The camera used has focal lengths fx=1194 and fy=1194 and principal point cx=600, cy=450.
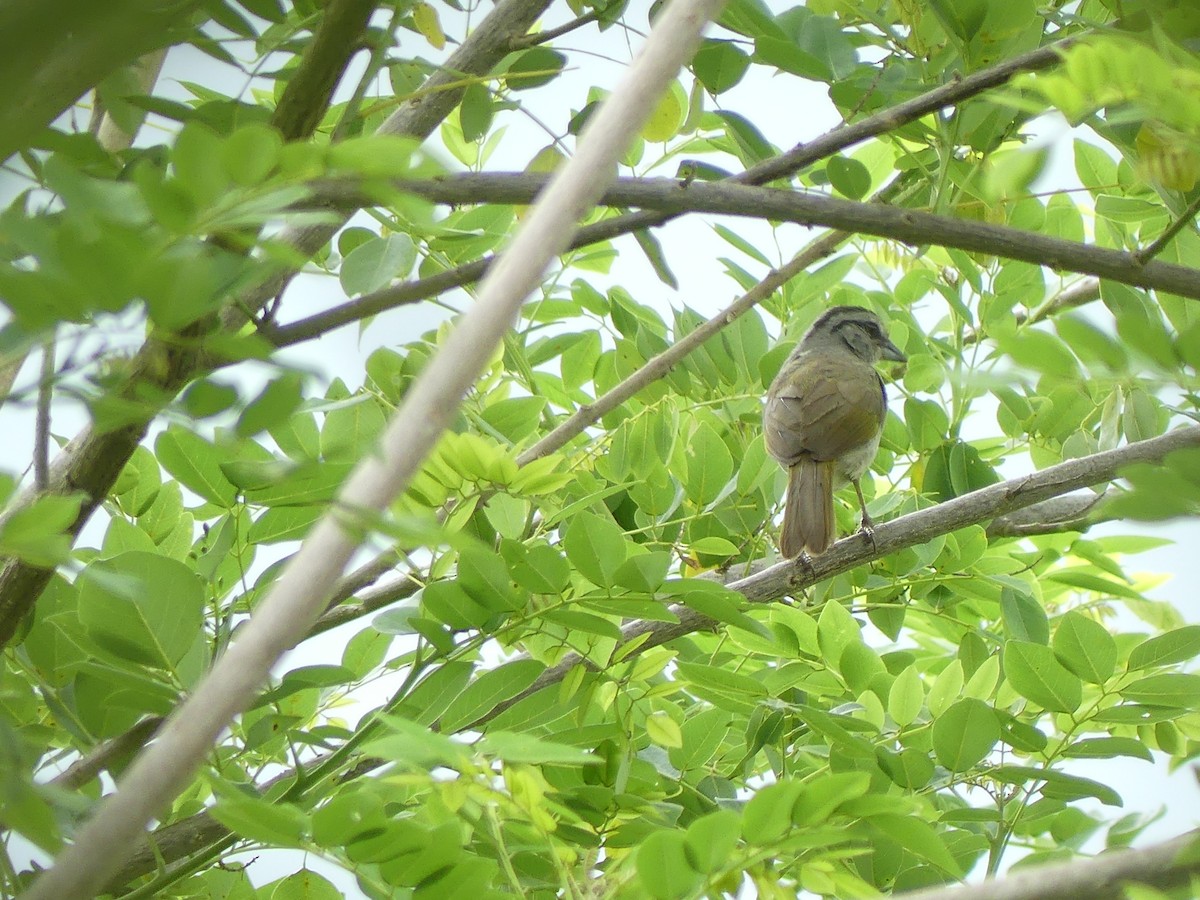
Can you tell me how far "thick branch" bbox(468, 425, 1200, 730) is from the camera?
1.91 meters

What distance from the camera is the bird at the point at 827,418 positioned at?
3.19m

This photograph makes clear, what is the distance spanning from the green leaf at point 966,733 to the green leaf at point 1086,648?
0.46ft

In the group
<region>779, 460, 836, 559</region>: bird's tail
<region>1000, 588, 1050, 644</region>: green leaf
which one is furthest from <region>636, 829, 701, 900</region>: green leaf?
<region>779, 460, 836, 559</region>: bird's tail

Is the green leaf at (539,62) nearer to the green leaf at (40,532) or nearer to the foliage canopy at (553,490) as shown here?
the foliage canopy at (553,490)

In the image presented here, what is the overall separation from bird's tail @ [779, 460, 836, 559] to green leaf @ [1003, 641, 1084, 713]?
2.55 ft

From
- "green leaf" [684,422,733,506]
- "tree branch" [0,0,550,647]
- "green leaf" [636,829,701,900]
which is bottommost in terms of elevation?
"green leaf" [636,829,701,900]

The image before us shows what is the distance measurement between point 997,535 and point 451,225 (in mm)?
1352

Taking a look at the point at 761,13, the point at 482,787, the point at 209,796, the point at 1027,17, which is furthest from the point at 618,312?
the point at 482,787

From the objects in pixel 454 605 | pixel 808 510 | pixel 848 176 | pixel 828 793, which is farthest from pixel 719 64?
pixel 808 510

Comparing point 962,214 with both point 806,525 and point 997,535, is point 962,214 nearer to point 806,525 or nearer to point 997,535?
point 997,535

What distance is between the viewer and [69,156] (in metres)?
1.37

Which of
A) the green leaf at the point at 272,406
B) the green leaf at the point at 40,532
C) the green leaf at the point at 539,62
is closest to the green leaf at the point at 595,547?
the green leaf at the point at 272,406

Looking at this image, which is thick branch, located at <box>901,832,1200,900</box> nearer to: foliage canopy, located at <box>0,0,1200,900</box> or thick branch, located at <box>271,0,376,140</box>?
foliage canopy, located at <box>0,0,1200,900</box>

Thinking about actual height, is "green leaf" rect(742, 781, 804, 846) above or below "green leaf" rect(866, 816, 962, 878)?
above
